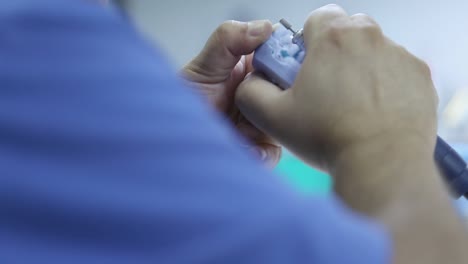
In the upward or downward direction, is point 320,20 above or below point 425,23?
above

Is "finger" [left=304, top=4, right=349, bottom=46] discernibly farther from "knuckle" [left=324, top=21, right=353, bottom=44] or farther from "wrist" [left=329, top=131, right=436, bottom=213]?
"wrist" [left=329, top=131, right=436, bottom=213]

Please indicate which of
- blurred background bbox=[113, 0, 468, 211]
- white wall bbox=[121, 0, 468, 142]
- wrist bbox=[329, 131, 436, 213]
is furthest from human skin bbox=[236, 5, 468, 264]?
white wall bbox=[121, 0, 468, 142]

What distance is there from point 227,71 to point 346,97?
185 millimetres

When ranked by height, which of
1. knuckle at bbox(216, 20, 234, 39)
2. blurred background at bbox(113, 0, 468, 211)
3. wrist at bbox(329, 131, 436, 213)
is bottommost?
blurred background at bbox(113, 0, 468, 211)

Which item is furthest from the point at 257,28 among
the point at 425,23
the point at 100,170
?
the point at 425,23

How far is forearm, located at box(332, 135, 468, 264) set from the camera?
315 millimetres

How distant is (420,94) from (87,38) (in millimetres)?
300

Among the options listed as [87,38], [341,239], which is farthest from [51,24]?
[341,239]

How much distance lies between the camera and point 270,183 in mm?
249

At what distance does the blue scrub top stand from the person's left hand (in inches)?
13.6

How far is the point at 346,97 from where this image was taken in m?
0.44

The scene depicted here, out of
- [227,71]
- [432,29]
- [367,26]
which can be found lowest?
[432,29]

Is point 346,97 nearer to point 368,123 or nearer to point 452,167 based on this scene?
point 368,123

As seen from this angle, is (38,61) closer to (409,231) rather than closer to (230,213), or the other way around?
(230,213)
